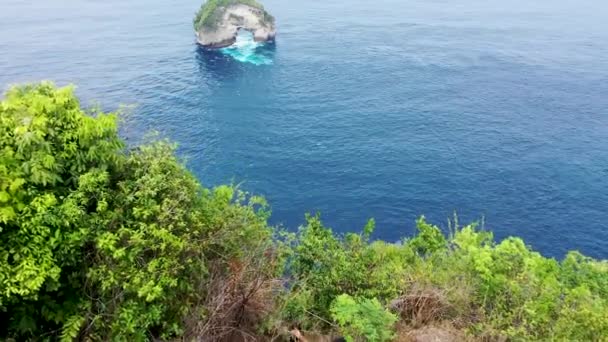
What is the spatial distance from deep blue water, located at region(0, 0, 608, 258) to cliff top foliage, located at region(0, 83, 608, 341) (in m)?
30.8

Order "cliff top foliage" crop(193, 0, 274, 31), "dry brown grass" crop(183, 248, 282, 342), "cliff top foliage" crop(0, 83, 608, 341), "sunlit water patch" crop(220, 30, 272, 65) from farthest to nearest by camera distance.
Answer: "cliff top foliage" crop(193, 0, 274, 31) < "sunlit water patch" crop(220, 30, 272, 65) < "dry brown grass" crop(183, 248, 282, 342) < "cliff top foliage" crop(0, 83, 608, 341)

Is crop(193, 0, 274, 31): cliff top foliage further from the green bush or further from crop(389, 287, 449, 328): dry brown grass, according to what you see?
crop(389, 287, 449, 328): dry brown grass

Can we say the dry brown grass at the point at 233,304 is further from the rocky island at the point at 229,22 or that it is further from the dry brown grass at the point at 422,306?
the rocky island at the point at 229,22

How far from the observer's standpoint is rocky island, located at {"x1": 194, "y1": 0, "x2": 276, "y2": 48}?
390ft

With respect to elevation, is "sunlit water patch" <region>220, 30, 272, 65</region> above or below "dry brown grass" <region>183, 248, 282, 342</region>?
above

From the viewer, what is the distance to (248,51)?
4653 inches

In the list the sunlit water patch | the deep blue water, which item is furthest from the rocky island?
the deep blue water

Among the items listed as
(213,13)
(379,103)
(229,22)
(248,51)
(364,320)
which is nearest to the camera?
(364,320)

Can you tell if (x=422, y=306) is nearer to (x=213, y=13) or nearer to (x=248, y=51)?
(x=248, y=51)

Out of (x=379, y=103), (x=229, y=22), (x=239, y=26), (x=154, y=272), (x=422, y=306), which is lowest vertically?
(x=422, y=306)

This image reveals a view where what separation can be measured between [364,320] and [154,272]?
23.5ft

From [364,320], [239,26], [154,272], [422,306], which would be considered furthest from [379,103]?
[154,272]

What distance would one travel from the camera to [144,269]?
15.0m

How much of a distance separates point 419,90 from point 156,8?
94.5 metres
